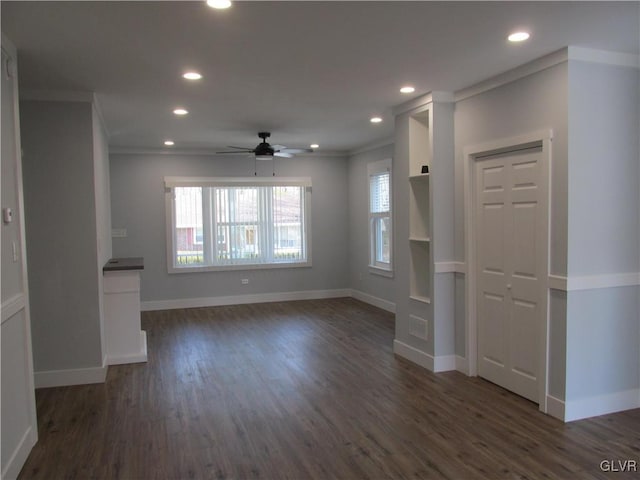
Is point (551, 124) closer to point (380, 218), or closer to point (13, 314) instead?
point (13, 314)

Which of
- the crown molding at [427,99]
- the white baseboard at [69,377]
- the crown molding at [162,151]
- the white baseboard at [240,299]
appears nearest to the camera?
the white baseboard at [69,377]

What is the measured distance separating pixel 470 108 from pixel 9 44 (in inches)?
136

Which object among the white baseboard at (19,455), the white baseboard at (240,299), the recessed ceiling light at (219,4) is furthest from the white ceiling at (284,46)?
the white baseboard at (240,299)

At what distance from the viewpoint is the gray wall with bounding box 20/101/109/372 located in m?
4.20

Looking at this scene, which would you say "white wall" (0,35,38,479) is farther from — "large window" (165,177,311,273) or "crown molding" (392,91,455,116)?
"large window" (165,177,311,273)

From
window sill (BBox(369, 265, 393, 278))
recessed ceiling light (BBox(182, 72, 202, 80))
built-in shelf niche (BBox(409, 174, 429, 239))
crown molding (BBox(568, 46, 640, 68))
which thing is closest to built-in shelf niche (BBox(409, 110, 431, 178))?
built-in shelf niche (BBox(409, 174, 429, 239))

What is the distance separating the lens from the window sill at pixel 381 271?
Answer: 7228 millimetres

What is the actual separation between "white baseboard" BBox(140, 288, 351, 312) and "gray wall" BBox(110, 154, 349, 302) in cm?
6

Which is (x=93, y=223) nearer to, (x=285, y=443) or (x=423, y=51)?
(x=285, y=443)

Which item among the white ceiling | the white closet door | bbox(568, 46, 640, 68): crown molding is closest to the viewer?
the white ceiling

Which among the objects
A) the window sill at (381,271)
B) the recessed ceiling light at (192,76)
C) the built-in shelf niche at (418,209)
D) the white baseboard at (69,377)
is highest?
the recessed ceiling light at (192,76)

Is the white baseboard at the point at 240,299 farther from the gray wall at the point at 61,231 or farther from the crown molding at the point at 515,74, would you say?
the crown molding at the point at 515,74

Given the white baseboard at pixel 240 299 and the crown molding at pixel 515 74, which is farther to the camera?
the white baseboard at pixel 240 299

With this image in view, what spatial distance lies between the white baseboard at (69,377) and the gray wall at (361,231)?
13.7ft
